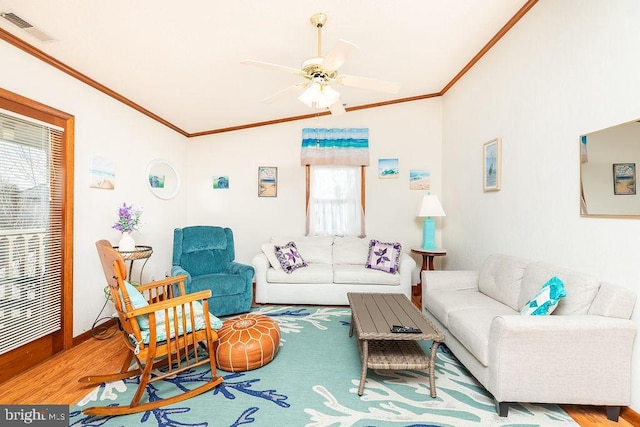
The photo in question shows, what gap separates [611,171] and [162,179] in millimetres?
4697

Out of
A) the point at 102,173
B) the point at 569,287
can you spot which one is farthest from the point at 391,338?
the point at 102,173

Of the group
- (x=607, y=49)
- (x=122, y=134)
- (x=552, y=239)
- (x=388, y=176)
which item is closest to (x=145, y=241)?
(x=122, y=134)

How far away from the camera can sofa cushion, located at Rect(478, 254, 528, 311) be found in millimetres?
2588

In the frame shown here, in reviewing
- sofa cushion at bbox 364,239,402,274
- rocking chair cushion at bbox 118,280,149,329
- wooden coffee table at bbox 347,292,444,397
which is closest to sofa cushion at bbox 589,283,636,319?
wooden coffee table at bbox 347,292,444,397

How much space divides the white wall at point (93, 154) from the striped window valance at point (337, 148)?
213cm

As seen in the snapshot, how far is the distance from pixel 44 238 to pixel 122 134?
57.4 inches

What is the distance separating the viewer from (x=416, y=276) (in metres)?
4.79

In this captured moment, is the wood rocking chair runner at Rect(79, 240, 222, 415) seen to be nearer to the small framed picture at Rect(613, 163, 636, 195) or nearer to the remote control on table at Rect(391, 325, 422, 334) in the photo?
the remote control on table at Rect(391, 325, 422, 334)

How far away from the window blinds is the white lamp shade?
155 inches

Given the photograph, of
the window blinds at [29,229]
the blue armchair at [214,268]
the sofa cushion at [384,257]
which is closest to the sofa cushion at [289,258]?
the blue armchair at [214,268]

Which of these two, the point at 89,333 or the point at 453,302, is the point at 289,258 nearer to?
the point at 453,302

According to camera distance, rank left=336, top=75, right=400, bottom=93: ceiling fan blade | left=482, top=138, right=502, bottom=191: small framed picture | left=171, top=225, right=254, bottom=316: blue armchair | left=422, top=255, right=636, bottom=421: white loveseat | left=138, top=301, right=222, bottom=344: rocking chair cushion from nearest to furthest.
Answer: left=422, top=255, right=636, bottom=421: white loveseat, left=138, top=301, right=222, bottom=344: rocking chair cushion, left=336, top=75, right=400, bottom=93: ceiling fan blade, left=482, top=138, right=502, bottom=191: small framed picture, left=171, top=225, right=254, bottom=316: blue armchair

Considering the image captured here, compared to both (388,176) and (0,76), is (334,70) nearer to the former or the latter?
(0,76)

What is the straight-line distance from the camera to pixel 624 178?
1922 millimetres
